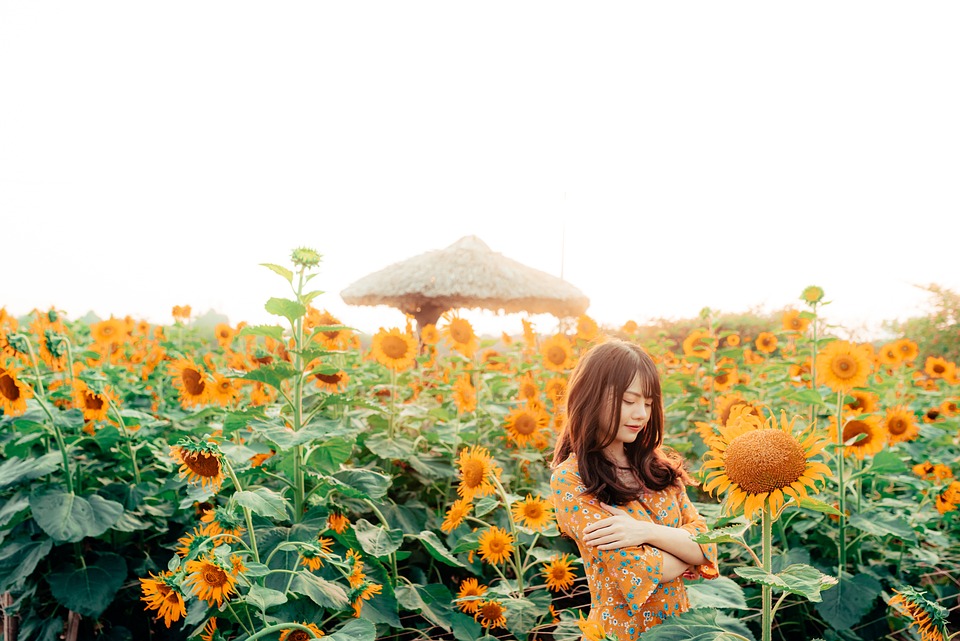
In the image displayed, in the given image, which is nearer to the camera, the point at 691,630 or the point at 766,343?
the point at 691,630

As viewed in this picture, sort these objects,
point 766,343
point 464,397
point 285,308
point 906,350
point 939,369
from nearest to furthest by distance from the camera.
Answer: point 285,308
point 464,397
point 906,350
point 766,343
point 939,369

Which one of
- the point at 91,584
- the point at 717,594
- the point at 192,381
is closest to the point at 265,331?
the point at 192,381

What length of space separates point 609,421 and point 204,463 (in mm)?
1041

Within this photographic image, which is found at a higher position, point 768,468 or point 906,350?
point 906,350

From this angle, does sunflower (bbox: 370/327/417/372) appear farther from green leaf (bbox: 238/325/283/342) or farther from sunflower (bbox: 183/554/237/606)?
sunflower (bbox: 183/554/237/606)

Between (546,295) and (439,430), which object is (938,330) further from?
(439,430)

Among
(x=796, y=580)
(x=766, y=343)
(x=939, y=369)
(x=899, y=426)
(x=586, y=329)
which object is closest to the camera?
(x=796, y=580)

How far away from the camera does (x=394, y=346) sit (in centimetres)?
294

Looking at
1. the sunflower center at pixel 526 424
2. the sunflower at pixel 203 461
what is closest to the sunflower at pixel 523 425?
the sunflower center at pixel 526 424

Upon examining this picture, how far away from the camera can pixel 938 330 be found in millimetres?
11188

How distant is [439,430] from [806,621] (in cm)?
160

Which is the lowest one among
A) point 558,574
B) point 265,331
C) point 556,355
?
point 558,574

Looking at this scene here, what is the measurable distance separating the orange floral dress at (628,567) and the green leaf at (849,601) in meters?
0.78

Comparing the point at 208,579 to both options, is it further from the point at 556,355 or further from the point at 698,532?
the point at 556,355
